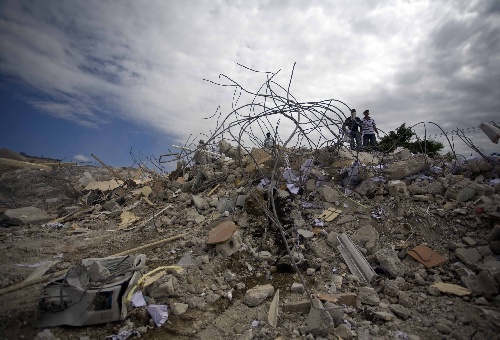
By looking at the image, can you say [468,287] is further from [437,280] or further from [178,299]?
[178,299]

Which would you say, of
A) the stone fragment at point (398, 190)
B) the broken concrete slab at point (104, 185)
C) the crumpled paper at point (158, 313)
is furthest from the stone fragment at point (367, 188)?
the broken concrete slab at point (104, 185)

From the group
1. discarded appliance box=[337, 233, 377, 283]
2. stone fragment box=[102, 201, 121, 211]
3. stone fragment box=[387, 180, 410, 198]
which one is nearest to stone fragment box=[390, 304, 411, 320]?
discarded appliance box=[337, 233, 377, 283]

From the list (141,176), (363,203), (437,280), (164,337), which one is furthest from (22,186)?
(437,280)

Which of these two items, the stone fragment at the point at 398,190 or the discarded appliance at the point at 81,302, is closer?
the discarded appliance at the point at 81,302

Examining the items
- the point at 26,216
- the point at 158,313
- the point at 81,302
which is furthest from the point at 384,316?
the point at 26,216

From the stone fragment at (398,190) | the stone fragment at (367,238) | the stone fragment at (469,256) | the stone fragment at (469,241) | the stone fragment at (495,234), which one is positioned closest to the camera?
the stone fragment at (469,256)

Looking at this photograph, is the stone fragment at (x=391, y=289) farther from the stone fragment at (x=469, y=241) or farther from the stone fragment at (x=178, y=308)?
the stone fragment at (x=178, y=308)

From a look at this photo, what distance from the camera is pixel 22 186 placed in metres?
9.62

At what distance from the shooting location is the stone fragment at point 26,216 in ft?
18.4

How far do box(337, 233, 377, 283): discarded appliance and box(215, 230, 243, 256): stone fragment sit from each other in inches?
51.1

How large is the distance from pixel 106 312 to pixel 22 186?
35.6ft

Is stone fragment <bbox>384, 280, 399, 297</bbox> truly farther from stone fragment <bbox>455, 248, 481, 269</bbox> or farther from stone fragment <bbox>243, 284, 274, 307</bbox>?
stone fragment <bbox>243, 284, 274, 307</bbox>

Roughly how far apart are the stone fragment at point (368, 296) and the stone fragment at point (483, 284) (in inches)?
35.2

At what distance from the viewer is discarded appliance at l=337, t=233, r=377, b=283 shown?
8.76 feet
